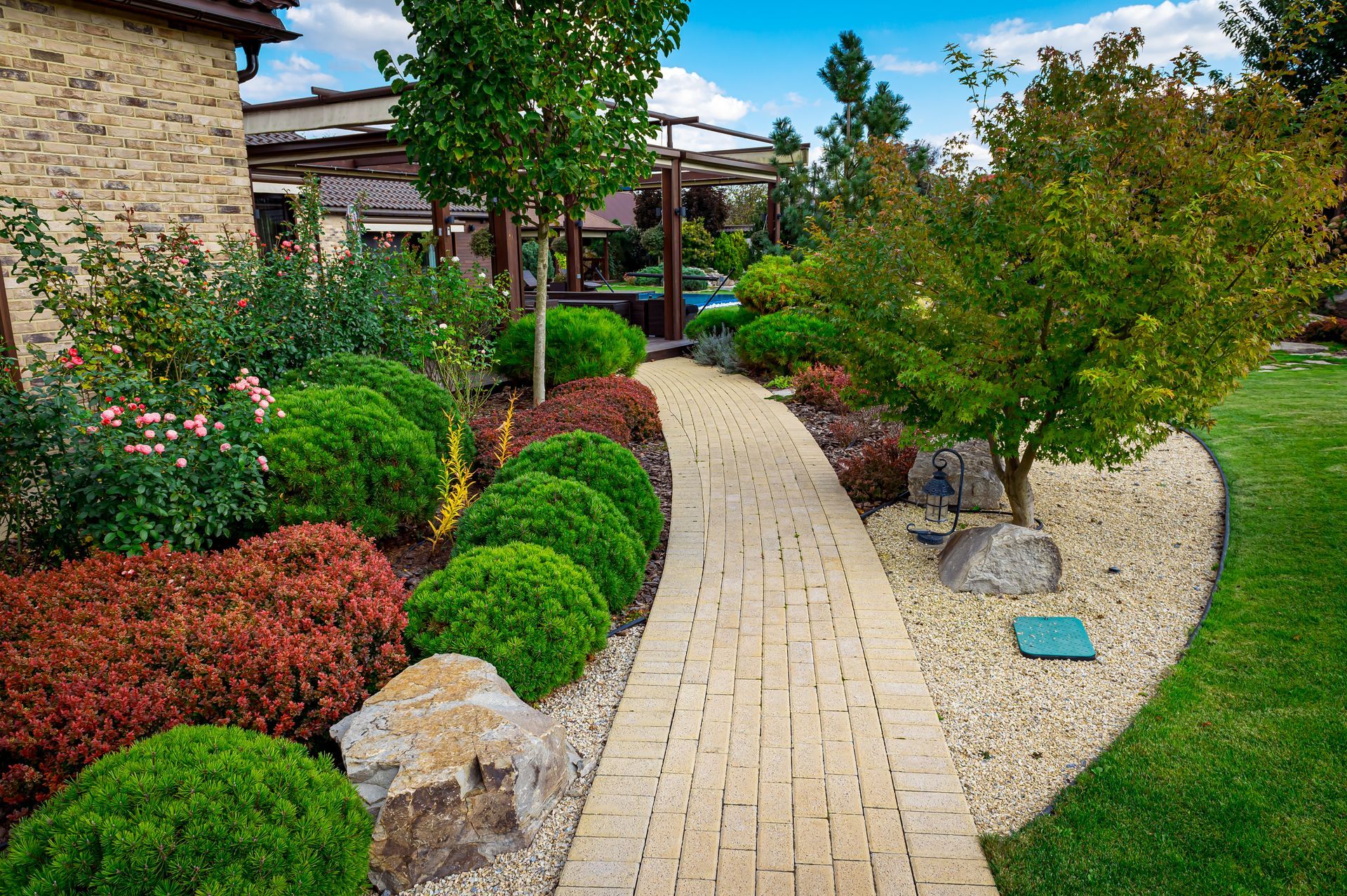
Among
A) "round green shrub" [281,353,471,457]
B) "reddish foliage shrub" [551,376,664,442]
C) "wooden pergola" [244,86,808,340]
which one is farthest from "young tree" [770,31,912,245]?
"round green shrub" [281,353,471,457]

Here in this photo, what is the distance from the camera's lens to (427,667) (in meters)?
3.29

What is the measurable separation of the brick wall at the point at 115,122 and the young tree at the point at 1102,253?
18.3 feet

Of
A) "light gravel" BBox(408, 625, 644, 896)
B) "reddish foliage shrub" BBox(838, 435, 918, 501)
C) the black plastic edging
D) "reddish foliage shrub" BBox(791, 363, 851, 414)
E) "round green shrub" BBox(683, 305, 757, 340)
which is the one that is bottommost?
"light gravel" BBox(408, 625, 644, 896)

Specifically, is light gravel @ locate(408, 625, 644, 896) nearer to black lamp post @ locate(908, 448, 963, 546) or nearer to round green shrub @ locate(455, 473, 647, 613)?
round green shrub @ locate(455, 473, 647, 613)

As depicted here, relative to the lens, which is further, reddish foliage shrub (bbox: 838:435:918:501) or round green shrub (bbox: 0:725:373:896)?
reddish foliage shrub (bbox: 838:435:918:501)

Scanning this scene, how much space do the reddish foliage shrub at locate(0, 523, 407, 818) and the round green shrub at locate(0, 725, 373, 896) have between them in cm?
32

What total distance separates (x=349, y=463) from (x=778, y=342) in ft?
26.2

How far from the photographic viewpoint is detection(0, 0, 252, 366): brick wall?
5.74 metres

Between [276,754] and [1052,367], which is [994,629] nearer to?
[1052,367]

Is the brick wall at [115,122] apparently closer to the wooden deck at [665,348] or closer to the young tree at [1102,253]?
the young tree at [1102,253]

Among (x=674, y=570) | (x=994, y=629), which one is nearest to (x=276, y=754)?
(x=674, y=570)

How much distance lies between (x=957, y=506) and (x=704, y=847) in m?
4.00

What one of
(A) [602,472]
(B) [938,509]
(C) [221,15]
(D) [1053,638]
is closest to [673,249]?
(C) [221,15]

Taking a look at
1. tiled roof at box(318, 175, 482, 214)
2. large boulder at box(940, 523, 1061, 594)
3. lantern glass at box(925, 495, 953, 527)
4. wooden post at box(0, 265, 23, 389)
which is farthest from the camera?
tiled roof at box(318, 175, 482, 214)
